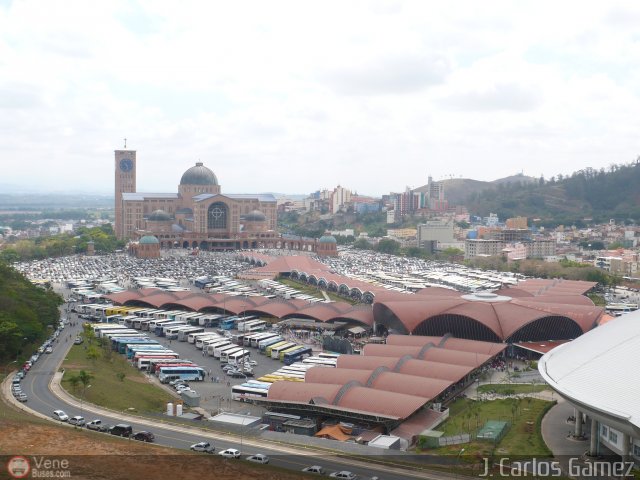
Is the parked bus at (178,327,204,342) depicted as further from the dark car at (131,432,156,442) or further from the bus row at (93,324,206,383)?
the dark car at (131,432,156,442)

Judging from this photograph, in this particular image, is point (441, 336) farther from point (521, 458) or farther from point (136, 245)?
point (136, 245)

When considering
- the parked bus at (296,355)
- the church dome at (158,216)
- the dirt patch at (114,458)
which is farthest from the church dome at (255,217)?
the dirt patch at (114,458)

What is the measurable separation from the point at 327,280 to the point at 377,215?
93206mm

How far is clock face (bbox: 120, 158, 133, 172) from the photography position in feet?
415

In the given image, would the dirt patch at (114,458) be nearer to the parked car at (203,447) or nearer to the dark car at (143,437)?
the parked car at (203,447)

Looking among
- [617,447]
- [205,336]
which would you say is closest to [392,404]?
[617,447]

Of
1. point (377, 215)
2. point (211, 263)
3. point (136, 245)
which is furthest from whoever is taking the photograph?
point (377, 215)

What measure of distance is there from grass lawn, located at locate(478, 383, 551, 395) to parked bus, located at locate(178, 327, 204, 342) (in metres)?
21.0

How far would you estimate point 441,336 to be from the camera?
44.5 m

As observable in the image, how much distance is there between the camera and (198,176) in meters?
116

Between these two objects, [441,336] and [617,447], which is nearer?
[617,447]

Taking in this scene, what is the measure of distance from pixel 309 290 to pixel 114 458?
49.5 metres

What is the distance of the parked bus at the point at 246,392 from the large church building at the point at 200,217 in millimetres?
71766

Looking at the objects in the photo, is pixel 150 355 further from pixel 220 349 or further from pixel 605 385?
pixel 605 385
